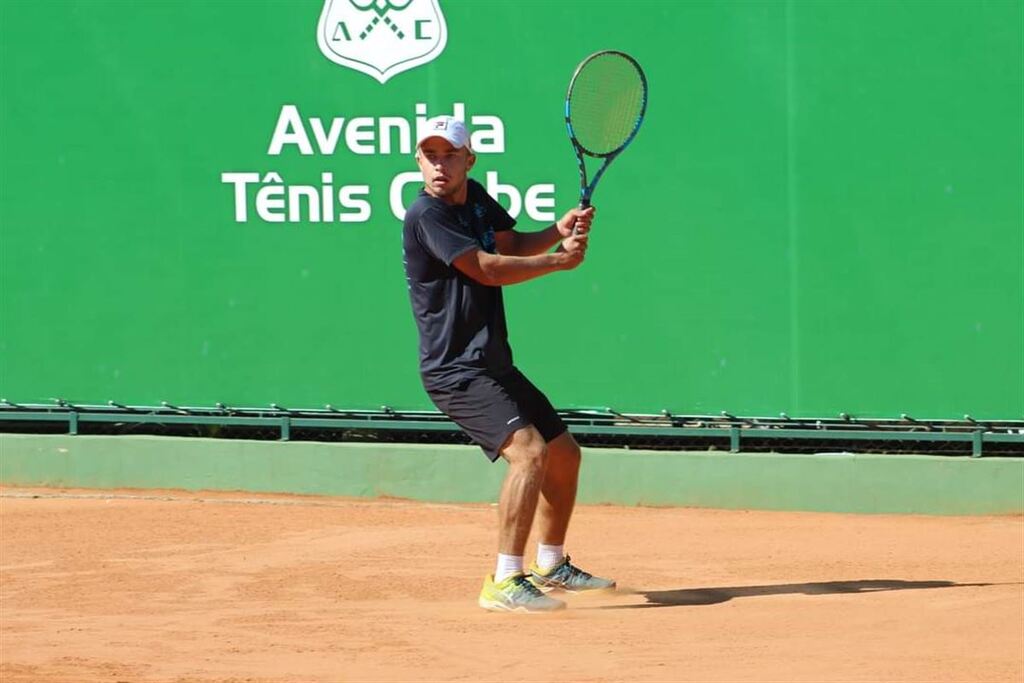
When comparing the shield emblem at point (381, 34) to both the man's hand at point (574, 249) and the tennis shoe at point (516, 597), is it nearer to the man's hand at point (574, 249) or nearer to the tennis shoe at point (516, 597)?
the man's hand at point (574, 249)

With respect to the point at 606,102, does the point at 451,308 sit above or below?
below

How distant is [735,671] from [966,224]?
12.1 ft

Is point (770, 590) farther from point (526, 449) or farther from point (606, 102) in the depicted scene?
point (606, 102)

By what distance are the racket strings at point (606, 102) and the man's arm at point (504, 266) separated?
0.71 metres

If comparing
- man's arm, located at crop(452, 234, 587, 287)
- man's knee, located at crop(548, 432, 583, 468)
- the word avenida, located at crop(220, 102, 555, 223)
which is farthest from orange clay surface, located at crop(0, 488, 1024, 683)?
the word avenida, located at crop(220, 102, 555, 223)

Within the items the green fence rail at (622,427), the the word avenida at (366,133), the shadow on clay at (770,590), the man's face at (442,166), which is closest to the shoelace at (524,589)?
the shadow on clay at (770,590)

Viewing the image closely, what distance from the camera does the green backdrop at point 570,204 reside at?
846 centimetres

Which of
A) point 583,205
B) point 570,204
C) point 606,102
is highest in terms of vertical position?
point 606,102

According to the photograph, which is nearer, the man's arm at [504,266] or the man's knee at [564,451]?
the man's arm at [504,266]

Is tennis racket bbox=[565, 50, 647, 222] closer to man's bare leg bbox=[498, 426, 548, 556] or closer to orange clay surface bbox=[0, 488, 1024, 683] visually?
man's bare leg bbox=[498, 426, 548, 556]

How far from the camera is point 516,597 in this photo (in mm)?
6441

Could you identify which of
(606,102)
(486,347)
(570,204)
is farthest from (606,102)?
(570,204)

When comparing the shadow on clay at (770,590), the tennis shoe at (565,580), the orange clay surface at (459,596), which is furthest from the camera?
the tennis shoe at (565,580)

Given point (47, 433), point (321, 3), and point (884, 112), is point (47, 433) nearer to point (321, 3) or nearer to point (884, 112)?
point (321, 3)
